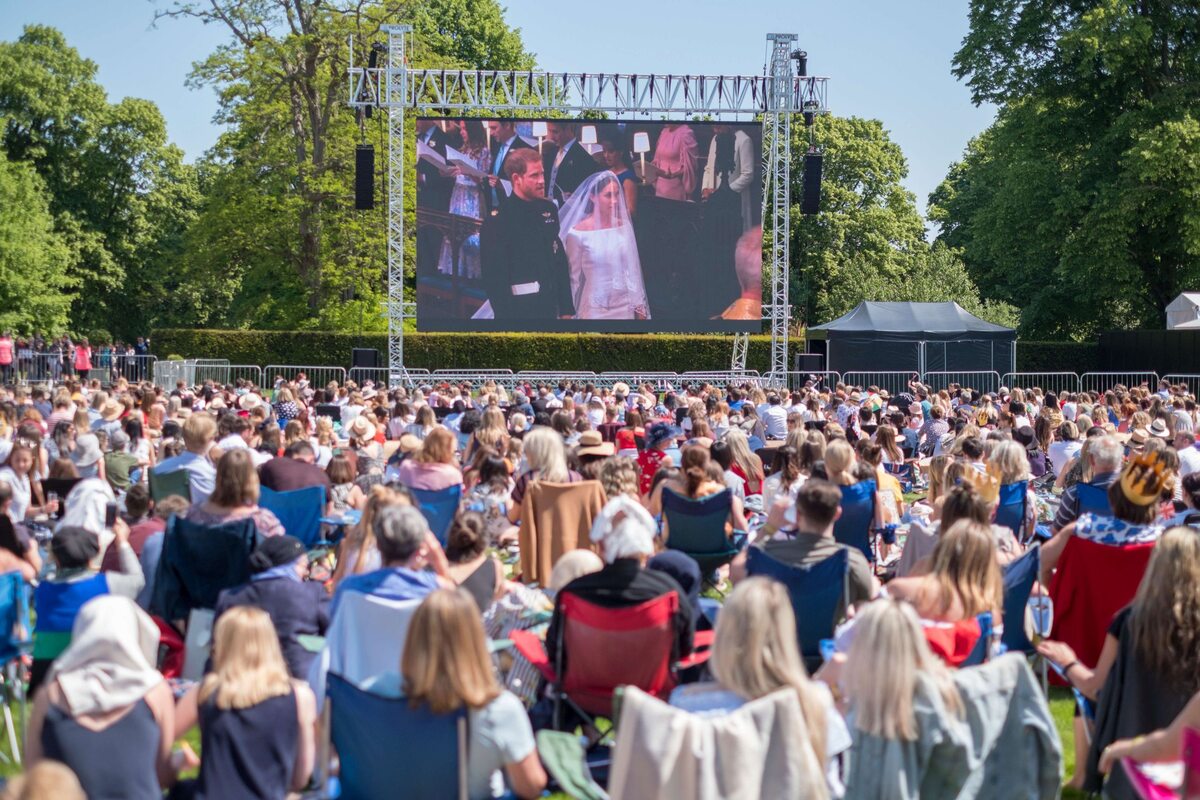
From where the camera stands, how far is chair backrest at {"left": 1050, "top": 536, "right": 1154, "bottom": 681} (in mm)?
5738

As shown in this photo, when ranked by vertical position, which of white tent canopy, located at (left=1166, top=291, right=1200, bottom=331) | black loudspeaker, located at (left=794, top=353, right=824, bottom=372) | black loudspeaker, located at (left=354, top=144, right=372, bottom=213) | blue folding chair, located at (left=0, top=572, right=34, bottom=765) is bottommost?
blue folding chair, located at (left=0, top=572, right=34, bottom=765)

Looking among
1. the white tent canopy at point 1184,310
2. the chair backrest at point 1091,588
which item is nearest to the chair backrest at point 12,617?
the chair backrest at point 1091,588

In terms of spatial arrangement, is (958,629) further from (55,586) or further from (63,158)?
(63,158)

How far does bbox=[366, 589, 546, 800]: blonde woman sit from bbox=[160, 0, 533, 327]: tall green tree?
106ft

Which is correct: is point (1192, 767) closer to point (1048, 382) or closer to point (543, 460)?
point (543, 460)

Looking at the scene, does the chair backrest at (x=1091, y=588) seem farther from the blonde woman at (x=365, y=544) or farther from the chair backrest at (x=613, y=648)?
the blonde woman at (x=365, y=544)

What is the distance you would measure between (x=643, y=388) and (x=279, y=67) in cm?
2049

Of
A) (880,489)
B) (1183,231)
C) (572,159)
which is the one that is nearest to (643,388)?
(572,159)

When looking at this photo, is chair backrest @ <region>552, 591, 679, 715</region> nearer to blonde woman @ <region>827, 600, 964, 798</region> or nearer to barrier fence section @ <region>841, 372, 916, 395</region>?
blonde woman @ <region>827, 600, 964, 798</region>

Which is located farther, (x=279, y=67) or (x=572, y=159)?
(x=279, y=67)

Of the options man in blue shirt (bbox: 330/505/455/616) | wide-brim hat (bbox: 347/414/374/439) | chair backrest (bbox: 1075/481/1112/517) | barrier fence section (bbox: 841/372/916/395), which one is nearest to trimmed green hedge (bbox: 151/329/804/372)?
barrier fence section (bbox: 841/372/916/395)

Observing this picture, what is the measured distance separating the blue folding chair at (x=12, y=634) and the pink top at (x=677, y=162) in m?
21.5

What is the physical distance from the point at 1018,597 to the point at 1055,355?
30981 millimetres

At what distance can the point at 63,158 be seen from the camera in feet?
153
